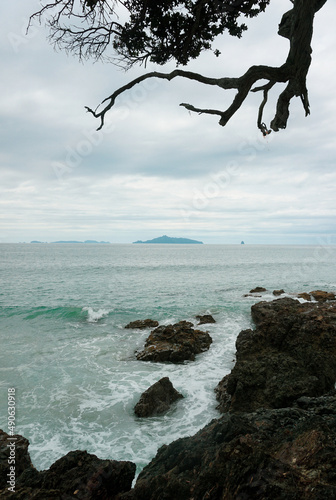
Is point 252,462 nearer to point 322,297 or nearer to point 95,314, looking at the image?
point 95,314

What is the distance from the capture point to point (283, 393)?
5.91 m

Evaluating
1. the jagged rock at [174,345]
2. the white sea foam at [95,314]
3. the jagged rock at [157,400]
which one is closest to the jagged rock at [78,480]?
the jagged rock at [157,400]

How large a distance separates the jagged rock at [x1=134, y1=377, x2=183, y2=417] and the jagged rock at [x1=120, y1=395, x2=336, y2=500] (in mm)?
4098

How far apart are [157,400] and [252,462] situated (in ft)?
17.9

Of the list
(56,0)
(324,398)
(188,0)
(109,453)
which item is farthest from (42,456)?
(188,0)

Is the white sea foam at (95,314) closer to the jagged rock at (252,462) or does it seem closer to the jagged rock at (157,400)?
the jagged rock at (157,400)

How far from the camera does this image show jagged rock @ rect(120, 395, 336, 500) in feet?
7.48

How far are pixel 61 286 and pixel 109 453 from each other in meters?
29.4

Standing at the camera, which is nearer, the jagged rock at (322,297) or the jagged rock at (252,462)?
the jagged rock at (252,462)

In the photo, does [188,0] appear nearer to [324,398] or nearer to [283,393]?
[324,398]

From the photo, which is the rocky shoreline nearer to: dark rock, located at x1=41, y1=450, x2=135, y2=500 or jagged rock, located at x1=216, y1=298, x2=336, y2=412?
dark rock, located at x1=41, y1=450, x2=135, y2=500

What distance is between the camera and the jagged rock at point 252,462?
2.28 m

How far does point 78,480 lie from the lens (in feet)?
9.87

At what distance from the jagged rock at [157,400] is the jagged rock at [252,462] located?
4098 mm
